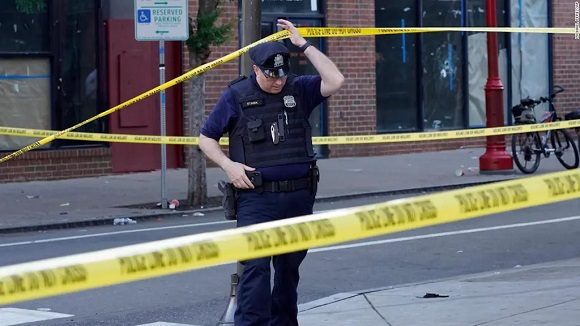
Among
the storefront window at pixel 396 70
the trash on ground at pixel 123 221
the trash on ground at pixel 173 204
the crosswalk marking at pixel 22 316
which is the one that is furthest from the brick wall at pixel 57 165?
the crosswalk marking at pixel 22 316

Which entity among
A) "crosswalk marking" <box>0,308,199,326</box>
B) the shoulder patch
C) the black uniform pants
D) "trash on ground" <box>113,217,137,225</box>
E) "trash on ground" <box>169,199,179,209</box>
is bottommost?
"crosswalk marking" <box>0,308,199,326</box>

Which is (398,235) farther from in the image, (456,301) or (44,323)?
(44,323)

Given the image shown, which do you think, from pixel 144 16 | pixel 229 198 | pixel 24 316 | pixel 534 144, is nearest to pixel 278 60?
pixel 229 198

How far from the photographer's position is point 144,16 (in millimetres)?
15953

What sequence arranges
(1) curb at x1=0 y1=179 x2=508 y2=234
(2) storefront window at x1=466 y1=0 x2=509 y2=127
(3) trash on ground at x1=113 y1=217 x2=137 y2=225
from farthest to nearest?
1. (2) storefront window at x1=466 y1=0 x2=509 y2=127
2. (3) trash on ground at x1=113 y1=217 x2=137 y2=225
3. (1) curb at x1=0 y1=179 x2=508 y2=234

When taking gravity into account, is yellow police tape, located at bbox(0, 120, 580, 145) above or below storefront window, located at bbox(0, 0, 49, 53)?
below

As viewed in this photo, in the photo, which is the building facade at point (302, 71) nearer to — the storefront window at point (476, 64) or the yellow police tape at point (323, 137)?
the storefront window at point (476, 64)

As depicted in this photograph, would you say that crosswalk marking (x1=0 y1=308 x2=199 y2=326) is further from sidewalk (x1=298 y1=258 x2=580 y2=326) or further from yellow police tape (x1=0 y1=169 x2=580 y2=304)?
yellow police tape (x1=0 y1=169 x2=580 y2=304)

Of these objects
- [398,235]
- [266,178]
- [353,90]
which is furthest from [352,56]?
[266,178]

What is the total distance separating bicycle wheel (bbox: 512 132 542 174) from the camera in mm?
19931

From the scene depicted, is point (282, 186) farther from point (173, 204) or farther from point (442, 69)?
point (442, 69)

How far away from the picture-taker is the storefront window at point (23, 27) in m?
18.5

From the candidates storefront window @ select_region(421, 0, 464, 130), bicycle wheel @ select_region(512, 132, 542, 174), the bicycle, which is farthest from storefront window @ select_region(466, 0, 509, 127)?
bicycle wheel @ select_region(512, 132, 542, 174)

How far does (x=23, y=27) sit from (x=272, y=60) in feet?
42.3
